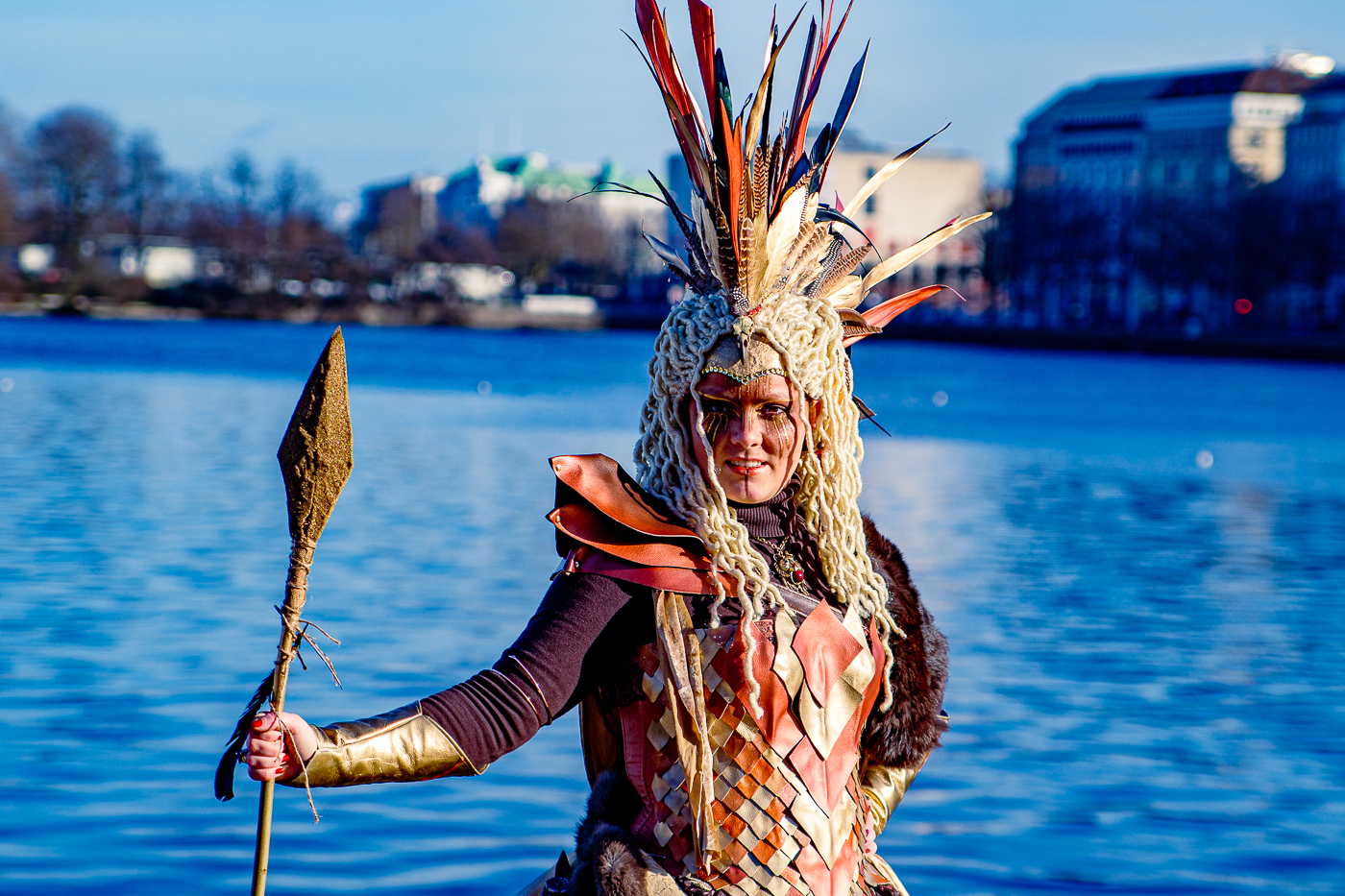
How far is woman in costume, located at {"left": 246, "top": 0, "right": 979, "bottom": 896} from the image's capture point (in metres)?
2.86

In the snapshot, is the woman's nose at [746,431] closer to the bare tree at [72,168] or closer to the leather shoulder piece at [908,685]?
the leather shoulder piece at [908,685]

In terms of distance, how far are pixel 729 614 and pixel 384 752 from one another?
2.02ft

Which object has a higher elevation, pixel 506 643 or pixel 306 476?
pixel 306 476

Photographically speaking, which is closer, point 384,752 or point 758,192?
point 384,752

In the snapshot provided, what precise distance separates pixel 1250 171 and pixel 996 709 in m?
92.4

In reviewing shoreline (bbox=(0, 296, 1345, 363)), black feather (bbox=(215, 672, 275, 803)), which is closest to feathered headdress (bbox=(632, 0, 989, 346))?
black feather (bbox=(215, 672, 275, 803))

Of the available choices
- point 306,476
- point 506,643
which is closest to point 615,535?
point 306,476

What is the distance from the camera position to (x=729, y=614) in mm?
2957

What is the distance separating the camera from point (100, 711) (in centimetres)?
826

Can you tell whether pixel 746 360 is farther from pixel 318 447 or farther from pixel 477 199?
pixel 477 199

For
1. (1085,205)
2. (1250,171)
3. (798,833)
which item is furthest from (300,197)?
(798,833)

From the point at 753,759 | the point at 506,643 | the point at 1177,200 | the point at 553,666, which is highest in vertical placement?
the point at 1177,200

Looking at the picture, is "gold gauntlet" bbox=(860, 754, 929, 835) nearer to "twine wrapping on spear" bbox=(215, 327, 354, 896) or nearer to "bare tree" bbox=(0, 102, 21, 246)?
"twine wrapping on spear" bbox=(215, 327, 354, 896)

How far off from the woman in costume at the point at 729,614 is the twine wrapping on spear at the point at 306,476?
0.10m
